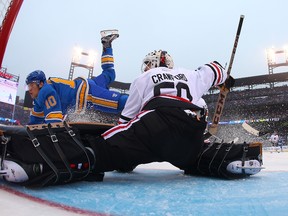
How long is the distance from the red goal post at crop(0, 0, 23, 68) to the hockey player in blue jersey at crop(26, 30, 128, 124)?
81 centimetres

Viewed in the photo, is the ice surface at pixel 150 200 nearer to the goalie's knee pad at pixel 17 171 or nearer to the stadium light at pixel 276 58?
the goalie's knee pad at pixel 17 171

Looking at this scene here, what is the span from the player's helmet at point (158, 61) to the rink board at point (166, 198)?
875mm

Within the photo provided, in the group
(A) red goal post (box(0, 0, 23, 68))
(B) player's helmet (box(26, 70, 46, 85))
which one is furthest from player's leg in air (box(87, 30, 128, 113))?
(A) red goal post (box(0, 0, 23, 68))

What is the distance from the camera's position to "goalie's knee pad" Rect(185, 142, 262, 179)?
170 cm

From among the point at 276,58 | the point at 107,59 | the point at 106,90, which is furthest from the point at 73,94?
the point at 276,58

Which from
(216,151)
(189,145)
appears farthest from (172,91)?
(216,151)

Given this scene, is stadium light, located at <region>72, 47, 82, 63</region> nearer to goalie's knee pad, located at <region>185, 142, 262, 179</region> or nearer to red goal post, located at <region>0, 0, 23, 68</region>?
red goal post, located at <region>0, 0, 23, 68</region>

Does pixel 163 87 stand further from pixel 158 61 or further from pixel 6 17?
pixel 6 17

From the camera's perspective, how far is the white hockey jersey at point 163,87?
155 cm

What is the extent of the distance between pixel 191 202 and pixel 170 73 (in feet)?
2.68

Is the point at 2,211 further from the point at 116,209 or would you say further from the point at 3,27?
the point at 3,27

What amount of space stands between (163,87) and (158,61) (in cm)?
44

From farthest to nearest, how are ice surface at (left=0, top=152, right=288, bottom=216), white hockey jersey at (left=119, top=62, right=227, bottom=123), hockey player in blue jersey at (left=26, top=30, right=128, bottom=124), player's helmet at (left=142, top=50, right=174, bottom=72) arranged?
hockey player in blue jersey at (left=26, top=30, right=128, bottom=124), player's helmet at (left=142, top=50, right=174, bottom=72), white hockey jersey at (left=119, top=62, right=227, bottom=123), ice surface at (left=0, top=152, right=288, bottom=216)

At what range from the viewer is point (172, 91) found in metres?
1.55
